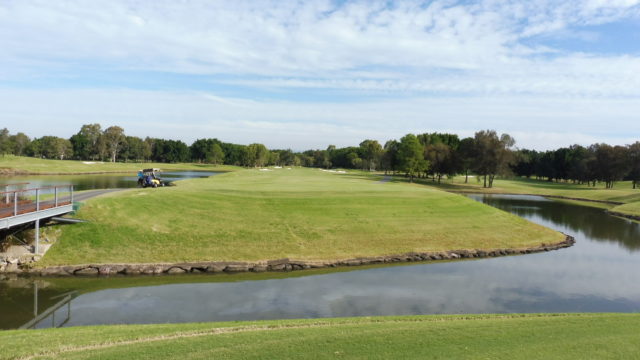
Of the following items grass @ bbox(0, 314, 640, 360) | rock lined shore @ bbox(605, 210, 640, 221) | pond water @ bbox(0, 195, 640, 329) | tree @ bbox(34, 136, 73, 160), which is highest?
tree @ bbox(34, 136, 73, 160)

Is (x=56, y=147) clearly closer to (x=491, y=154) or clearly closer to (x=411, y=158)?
(x=411, y=158)

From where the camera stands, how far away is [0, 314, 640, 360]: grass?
11453 millimetres

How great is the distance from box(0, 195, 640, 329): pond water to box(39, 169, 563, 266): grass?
3334 mm

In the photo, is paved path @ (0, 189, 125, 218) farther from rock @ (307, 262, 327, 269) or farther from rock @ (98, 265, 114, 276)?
rock @ (307, 262, 327, 269)

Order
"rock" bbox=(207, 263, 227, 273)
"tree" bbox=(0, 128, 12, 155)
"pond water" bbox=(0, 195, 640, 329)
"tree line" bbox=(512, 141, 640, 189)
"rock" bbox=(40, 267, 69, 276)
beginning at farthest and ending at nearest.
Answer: "tree" bbox=(0, 128, 12, 155) < "tree line" bbox=(512, 141, 640, 189) < "rock" bbox=(207, 263, 227, 273) < "rock" bbox=(40, 267, 69, 276) < "pond water" bbox=(0, 195, 640, 329)

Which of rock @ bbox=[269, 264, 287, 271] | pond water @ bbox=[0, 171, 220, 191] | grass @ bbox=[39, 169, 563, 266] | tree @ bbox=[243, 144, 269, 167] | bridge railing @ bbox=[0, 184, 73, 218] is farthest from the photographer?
tree @ bbox=[243, 144, 269, 167]

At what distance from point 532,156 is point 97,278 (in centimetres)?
19393

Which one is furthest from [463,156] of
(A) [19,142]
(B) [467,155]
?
(A) [19,142]

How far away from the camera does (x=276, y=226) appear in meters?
36.7

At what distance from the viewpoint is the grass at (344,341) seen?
11.5 metres

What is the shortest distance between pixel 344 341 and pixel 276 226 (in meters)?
24.5

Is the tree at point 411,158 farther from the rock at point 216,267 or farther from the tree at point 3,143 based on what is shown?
the tree at point 3,143

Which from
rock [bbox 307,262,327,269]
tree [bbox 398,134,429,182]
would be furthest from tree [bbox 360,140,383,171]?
rock [bbox 307,262,327,269]

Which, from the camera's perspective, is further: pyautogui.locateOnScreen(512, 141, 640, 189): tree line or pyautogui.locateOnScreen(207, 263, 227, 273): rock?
pyautogui.locateOnScreen(512, 141, 640, 189): tree line
